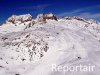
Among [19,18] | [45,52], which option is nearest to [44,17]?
[19,18]

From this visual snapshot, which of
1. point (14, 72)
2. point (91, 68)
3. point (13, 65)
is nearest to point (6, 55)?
point (13, 65)

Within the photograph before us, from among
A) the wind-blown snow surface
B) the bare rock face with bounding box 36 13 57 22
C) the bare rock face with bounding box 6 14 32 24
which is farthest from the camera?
the bare rock face with bounding box 6 14 32 24

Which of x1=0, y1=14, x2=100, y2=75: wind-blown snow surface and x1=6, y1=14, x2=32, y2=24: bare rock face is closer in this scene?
x1=0, y1=14, x2=100, y2=75: wind-blown snow surface

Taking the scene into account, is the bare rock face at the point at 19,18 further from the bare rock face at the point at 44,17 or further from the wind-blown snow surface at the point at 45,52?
the wind-blown snow surface at the point at 45,52

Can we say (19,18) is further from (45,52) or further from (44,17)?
(45,52)

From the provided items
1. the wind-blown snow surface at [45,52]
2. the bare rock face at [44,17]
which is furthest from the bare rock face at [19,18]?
the wind-blown snow surface at [45,52]

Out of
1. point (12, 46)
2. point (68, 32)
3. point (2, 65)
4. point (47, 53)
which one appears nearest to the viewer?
point (2, 65)

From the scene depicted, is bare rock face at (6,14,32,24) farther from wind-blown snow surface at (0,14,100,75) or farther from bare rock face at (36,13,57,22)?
wind-blown snow surface at (0,14,100,75)

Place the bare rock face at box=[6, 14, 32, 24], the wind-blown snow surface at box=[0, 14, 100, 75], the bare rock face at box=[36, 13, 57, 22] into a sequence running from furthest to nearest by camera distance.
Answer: the bare rock face at box=[6, 14, 32, 24] → the bare rock face at box=[36, 13, 57, 22] → the wind-blown snow surface at box=[0, 14, 100, 75]

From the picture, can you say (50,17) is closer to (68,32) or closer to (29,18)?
(29,18)

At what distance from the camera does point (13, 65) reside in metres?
19.0

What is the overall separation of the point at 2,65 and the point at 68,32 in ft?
34.6

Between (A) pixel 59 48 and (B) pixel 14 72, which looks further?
(A) pixel 59 48

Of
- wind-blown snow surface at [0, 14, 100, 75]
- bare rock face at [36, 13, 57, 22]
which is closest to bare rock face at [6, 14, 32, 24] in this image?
bare rock face at [36, 13, 57, 22]
